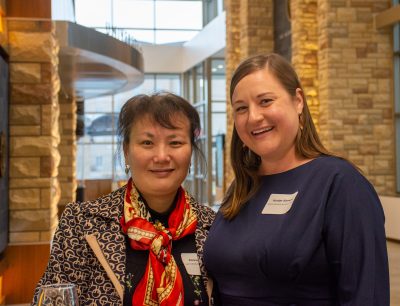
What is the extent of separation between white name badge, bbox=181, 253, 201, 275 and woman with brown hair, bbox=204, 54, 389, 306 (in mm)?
47

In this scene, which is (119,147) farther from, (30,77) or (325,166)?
(30,77)

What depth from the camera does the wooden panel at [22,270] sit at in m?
6.10

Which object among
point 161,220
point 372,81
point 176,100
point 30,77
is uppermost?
point 372,81

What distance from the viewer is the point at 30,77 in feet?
20.9

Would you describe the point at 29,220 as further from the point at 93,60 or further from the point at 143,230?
the point at 93,60

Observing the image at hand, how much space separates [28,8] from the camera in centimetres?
627

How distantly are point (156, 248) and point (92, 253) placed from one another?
26 cm

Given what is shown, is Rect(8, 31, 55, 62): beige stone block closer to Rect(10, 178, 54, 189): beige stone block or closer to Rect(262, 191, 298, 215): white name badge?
Rect(10, 178, 54, 189): beige stone block

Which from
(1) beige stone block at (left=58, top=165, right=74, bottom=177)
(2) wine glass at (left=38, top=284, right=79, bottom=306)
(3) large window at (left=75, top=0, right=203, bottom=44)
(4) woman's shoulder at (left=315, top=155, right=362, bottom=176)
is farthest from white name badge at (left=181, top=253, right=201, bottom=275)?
(3) large window at (left=75, top=0, right=203, bottom=44)

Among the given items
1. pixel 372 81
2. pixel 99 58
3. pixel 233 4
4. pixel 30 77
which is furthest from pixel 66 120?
pixel 30 77

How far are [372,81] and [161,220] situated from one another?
11.2 m

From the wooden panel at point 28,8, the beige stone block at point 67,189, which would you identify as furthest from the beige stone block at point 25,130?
the beige stone block at point 67,189

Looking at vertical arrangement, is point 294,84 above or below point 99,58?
below

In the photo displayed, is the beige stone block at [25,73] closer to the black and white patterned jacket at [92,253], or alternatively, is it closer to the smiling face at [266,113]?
the black and white patterned jacket at [92,253]
